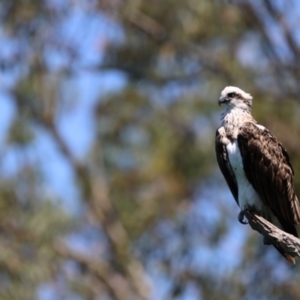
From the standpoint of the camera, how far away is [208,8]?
534 inches

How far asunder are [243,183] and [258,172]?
125mm

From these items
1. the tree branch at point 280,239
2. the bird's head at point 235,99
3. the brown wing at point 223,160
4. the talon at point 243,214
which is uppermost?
the bird's head at point 235,99

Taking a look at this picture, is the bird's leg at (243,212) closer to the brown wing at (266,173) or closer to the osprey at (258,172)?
the osprey at (258,172)

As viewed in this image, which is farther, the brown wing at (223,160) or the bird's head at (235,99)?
the bird's head at (235,99)

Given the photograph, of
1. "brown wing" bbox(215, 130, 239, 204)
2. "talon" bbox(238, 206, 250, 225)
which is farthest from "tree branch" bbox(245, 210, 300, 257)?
"brown wing" bbox(215, 130, 239, 204)

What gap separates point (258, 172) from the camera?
256 inches

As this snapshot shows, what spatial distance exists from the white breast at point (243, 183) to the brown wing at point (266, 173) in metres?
0.03

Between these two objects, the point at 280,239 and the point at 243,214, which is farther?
the point at 243,214

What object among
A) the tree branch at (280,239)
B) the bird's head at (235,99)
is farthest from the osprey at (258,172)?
the tree branch at (280,239)

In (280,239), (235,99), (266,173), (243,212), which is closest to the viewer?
(280,239)

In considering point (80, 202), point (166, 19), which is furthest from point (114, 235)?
point (166, 19)

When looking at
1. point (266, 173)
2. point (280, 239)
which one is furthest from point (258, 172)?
point (280, 239)

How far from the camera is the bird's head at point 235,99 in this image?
6895 mm

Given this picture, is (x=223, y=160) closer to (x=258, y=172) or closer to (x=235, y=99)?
(x=258, y=172)
